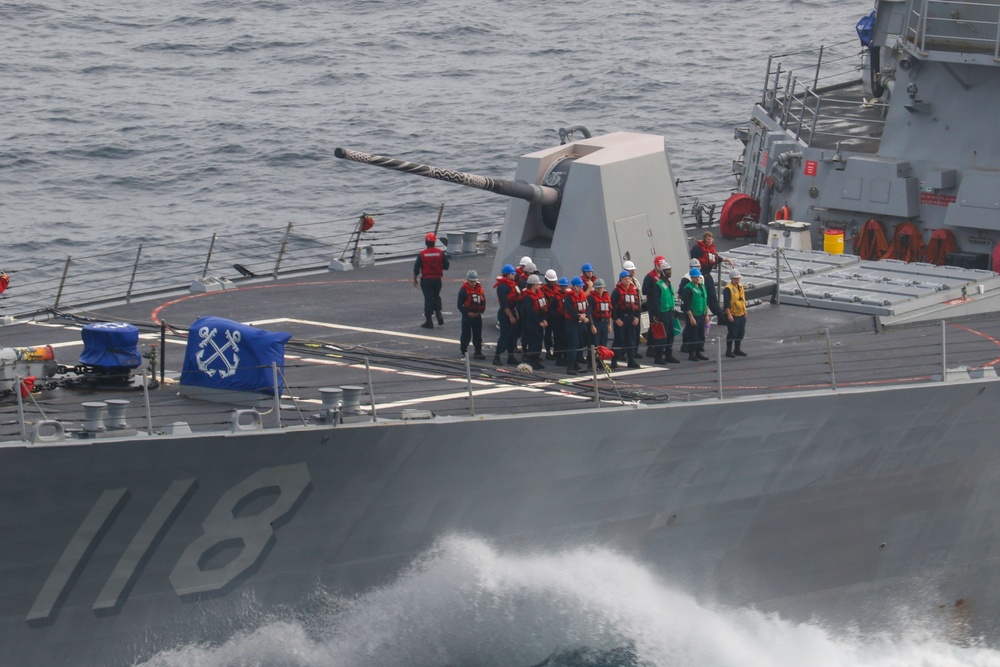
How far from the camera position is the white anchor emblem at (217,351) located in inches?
595

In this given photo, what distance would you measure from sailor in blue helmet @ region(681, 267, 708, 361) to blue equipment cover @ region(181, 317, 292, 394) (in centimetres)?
486

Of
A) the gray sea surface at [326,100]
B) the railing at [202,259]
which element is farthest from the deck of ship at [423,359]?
the gray sea surface at [326,100]

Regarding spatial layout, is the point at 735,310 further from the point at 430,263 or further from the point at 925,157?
the point at 925,157

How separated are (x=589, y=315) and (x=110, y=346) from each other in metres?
5.08

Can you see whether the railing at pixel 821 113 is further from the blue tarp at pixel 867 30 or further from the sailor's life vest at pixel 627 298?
the sailor's life vest at pixel 627 298

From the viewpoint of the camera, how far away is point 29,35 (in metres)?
56.2

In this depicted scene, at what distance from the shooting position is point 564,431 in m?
15.0

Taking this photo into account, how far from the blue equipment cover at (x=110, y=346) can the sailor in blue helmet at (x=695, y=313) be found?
6116mm

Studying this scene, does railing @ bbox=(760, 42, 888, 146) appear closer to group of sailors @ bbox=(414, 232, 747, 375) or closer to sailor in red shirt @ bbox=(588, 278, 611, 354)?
group of sailors @ bbox=(414, 232, 747, 375)

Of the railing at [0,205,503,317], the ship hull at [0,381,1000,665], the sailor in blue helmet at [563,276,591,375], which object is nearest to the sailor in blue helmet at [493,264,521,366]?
the sailor in blue helmet at [563,276,591,375]

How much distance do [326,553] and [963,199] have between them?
11.2 m

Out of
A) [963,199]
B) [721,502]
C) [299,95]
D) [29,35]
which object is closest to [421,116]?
[299,95]

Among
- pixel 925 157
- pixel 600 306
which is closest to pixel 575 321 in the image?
pixel 600 306

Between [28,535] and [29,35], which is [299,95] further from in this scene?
[28,535]
